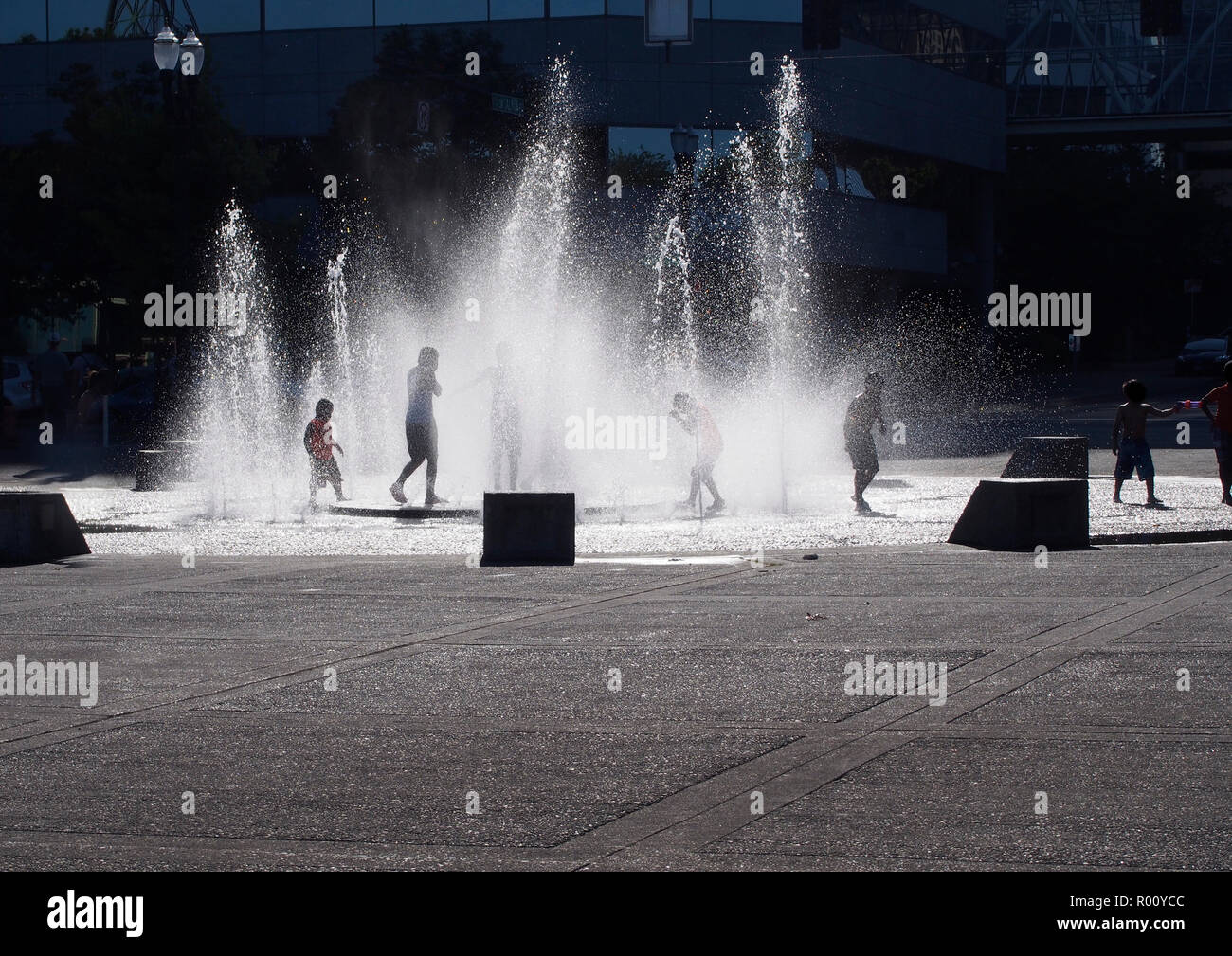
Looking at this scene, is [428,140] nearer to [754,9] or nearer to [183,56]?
[754,9]

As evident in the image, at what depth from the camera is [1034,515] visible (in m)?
15.6

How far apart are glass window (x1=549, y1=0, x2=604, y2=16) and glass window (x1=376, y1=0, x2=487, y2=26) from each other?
187 centimetres

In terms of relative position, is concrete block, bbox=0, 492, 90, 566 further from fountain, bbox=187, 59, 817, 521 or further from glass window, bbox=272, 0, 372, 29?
glass window, bbox=272, 0, 372, 29

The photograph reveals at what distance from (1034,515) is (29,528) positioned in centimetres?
841

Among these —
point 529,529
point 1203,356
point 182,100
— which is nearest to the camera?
point 529,529

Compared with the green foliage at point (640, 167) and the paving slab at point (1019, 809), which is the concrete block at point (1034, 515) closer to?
the paving slab at point (1019, 809)

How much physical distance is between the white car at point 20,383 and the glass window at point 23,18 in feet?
56.0

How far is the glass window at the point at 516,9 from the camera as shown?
50.2 metres

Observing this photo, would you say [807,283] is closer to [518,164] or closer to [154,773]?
[518,164]

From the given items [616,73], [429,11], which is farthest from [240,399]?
[429,11]

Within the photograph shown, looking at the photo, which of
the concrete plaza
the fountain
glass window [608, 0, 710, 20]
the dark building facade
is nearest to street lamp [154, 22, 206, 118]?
the fountain

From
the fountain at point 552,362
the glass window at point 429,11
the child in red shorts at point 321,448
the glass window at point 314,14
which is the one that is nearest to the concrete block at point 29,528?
the fountain at point 552,362
